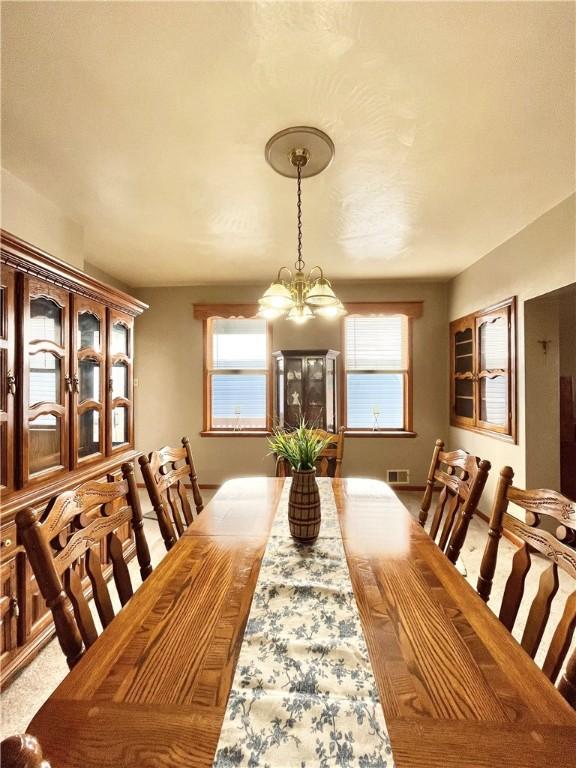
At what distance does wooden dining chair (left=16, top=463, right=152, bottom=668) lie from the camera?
837 millimetres

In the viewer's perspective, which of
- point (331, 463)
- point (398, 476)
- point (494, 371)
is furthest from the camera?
point (398, 476)

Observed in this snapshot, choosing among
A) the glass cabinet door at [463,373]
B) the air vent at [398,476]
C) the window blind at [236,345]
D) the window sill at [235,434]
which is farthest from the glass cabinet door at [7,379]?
the glass cabinet door at [463,373]

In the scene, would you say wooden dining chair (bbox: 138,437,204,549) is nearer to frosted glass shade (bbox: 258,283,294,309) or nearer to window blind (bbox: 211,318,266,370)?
frosted glass shade (bbox: 258,283,294,309)

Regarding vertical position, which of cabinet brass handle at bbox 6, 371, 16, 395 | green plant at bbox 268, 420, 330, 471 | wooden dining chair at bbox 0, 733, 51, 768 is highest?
cabinet brass handle at bbox 6, 371, 16, 395

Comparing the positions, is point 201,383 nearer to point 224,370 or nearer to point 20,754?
point 224,370

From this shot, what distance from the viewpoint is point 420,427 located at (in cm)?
432

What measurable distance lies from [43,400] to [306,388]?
2.50 m

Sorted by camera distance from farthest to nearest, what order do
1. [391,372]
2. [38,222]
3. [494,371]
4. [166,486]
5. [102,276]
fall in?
[391,372], [102,276], [494,371], [38,222], [166,486]

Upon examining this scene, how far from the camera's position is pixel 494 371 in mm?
3312

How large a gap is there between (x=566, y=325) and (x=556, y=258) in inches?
50.7

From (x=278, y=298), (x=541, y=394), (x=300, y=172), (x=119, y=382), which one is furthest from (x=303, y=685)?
(x=541, y=394)

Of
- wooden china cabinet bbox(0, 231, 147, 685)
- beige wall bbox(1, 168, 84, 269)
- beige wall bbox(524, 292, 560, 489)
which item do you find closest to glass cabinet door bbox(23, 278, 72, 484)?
wooden china cabinet bbox(0, 231, 147, 685)

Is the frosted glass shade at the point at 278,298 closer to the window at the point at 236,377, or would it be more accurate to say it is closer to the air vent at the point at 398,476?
the window at the point at 236,377

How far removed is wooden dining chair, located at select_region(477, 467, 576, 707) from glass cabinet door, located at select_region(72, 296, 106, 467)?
7.21 feet
